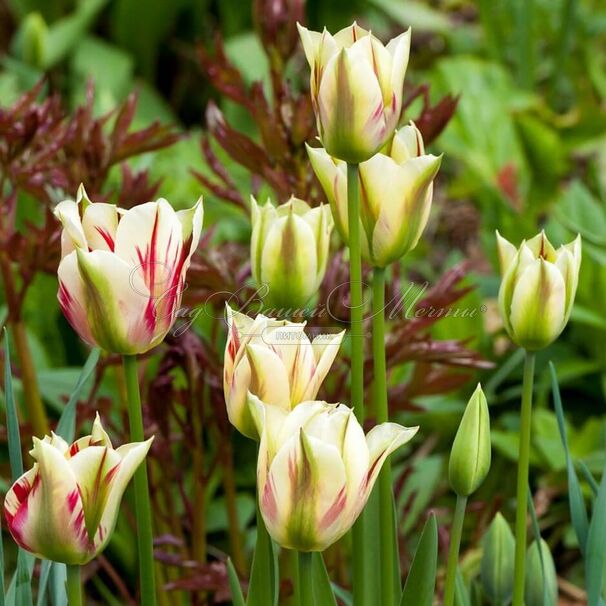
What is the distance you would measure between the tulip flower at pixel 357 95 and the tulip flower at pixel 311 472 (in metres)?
0.16

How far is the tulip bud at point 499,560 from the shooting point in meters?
0.87

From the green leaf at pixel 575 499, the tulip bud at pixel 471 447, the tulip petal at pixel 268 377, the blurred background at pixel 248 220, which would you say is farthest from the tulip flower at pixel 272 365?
the blurred background at pixel 248 220

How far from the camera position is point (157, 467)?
1.26m

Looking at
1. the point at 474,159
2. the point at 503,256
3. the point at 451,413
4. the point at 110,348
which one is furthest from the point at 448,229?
the point at 110,348

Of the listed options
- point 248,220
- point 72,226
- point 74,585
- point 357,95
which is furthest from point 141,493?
point 248,220

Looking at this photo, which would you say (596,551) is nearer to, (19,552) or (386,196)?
(386,196)

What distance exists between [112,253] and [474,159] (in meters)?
1.67

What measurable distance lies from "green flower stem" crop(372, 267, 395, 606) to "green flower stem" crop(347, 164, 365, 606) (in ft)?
0.05

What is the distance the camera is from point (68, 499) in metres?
0.60

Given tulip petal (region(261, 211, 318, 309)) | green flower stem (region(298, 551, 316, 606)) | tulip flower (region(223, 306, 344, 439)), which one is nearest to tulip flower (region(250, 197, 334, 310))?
tulip petal (region(261, 211, 318, 309))

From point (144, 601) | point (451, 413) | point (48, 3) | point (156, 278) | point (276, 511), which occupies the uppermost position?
point (48, 3)

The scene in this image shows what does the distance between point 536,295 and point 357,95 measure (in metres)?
0.18

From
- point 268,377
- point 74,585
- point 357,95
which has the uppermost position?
point 357,95

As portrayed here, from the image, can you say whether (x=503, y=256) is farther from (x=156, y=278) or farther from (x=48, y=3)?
(x=48, y=3)
